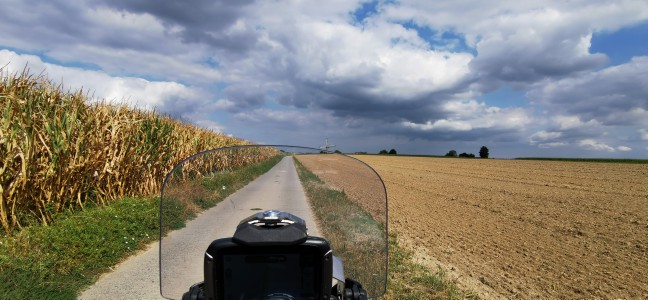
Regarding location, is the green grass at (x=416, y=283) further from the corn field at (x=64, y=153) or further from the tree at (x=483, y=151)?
the tree at (x=483, y=151)

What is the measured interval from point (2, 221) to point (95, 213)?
1.51m

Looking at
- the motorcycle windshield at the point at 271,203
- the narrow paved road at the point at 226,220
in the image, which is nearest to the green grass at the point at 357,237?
the motorcycle windshield at the point at 271,203

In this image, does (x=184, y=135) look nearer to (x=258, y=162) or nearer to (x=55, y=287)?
(x=55, y=287)

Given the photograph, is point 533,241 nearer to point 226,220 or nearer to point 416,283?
point 416,283

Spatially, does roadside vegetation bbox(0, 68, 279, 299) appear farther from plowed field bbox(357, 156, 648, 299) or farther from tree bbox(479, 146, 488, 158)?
tree bbox(479, 146, 488, 158)

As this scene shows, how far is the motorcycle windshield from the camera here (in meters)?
2.22

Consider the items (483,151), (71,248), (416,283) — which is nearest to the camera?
(416,283)

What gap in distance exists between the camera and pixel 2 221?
7.12 meters

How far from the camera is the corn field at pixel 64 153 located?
7.52 metres

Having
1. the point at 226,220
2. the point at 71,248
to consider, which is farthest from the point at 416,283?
the point at 71,248

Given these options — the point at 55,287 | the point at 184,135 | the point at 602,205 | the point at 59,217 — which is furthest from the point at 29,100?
the point at 602,205

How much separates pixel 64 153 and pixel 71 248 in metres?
2.52

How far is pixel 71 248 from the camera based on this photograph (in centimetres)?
658

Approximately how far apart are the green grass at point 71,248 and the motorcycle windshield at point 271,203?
12.2 ft
